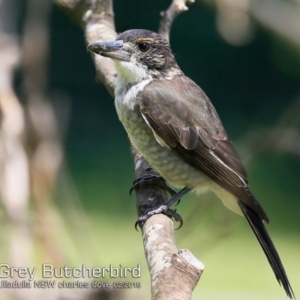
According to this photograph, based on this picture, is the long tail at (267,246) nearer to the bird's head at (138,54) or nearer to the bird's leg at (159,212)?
the bird's leg at (159,212)

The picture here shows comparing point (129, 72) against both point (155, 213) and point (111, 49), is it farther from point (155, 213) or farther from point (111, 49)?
point (155, 213)

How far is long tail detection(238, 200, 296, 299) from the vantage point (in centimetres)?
255

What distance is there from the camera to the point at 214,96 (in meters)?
5.61

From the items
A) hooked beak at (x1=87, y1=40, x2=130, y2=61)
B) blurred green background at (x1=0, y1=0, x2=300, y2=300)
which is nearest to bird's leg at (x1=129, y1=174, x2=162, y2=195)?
hooked beak at (x1=87, y1=40, x2=130, y2=61)

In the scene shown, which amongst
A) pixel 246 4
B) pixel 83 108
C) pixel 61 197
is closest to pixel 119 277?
pixel 61 197

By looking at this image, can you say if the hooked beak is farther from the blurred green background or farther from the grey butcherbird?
the blurred green background

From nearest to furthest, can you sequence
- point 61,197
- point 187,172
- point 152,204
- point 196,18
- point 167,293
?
point 167,293 < point 152,204 < point 187,172 < point 61,197 < point 196,18

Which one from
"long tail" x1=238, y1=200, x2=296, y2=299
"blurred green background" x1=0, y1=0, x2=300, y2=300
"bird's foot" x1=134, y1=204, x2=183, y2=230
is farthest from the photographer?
"blurred green background" x1=0, y1=0, x2=300, y2=300

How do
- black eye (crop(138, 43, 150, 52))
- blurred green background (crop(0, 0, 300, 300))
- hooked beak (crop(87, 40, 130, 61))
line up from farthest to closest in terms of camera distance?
blurred green background (crop(0, 0, 300, 300))
black eye (crop(138, 43, 150, 52))
hooked beak (crop(87, 40, 130, 61))

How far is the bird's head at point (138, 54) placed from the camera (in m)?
2.70

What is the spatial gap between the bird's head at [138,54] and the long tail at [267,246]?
625mm

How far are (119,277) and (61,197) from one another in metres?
0.78

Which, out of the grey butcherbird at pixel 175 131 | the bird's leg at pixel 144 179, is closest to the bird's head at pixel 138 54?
the grey butcherbird at pixel 175 131

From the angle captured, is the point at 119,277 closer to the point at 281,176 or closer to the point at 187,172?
the point at 187,172
